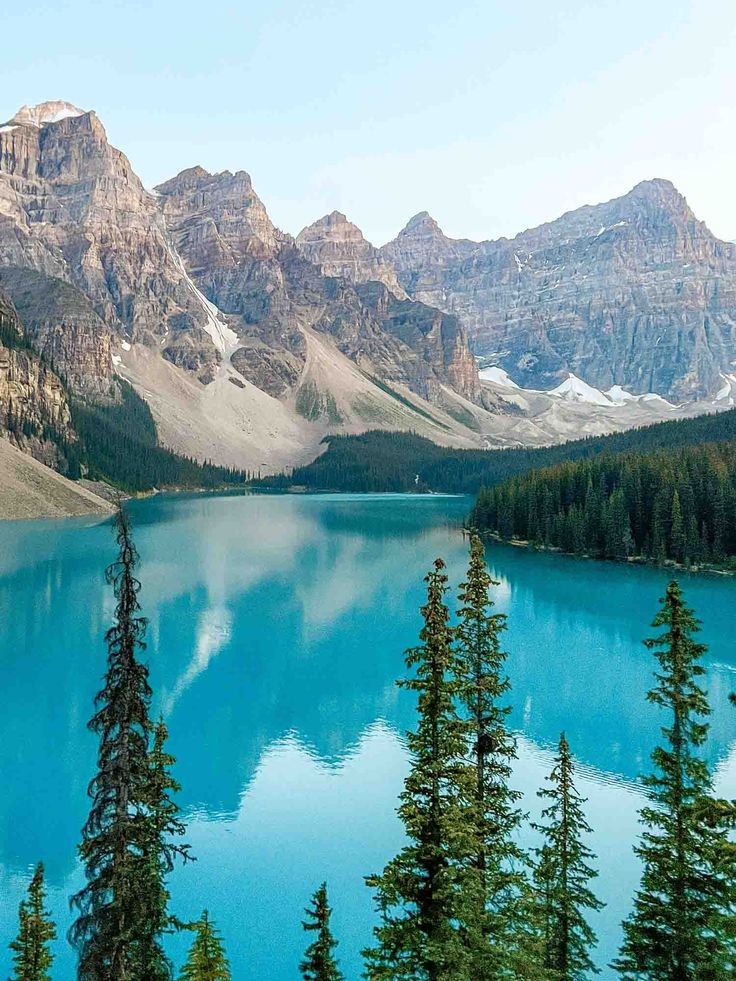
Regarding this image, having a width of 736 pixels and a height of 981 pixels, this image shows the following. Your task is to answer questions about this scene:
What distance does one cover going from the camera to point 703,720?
39188 millimetres

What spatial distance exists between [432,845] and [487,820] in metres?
1.99

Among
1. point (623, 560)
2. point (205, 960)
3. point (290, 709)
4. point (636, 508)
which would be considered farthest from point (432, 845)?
point (636, 508)

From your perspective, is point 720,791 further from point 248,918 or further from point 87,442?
point 87,442

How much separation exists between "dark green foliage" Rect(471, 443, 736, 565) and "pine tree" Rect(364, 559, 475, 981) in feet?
252

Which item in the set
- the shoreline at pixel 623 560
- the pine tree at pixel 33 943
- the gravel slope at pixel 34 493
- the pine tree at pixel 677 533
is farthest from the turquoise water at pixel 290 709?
the gravel slope at pixel 34 493

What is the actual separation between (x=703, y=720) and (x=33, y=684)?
115 ft

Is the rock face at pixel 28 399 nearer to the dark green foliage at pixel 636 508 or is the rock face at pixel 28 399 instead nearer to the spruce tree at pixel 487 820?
the dark green foliage at pixel 636 508

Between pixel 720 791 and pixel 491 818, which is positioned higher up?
pixel 491 818

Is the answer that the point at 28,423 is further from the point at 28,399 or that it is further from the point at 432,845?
the point at 432,845

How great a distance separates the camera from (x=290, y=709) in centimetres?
4025

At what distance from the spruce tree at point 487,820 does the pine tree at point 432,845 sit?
373 millimetres

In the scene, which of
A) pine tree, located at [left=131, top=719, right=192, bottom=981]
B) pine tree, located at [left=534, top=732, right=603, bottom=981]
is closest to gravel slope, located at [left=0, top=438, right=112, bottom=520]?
pine tree, located at [left=131, top=719, right=192, bottom=981]

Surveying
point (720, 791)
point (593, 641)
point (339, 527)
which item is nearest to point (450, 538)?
point (339, 527)

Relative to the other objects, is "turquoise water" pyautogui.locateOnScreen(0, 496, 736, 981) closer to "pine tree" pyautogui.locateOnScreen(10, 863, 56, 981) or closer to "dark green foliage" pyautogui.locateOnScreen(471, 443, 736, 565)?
"pine tree" pyautogui.locateOnScreen(10, 863, 56, 981)
